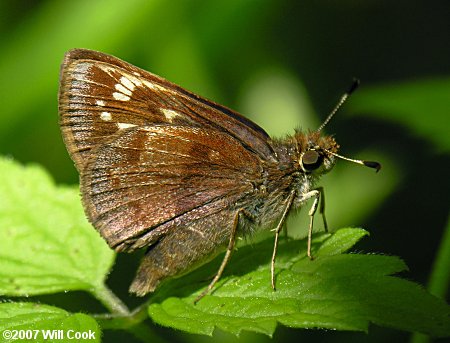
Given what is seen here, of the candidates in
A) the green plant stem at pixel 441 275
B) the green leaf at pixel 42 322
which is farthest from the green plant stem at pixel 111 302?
the green plant stem at pixel 441 275

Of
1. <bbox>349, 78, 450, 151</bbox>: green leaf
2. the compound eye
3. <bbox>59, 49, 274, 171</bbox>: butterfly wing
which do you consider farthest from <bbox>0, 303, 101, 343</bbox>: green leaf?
<bbox>349, 78, 450, 151</bbox>: green leaf

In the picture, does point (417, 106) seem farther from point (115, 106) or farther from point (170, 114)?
point (115, 106)

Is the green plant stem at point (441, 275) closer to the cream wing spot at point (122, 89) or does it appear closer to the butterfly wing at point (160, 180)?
the butterfly wing at point (160, 180)

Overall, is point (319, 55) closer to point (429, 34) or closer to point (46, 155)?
point (429, 34)

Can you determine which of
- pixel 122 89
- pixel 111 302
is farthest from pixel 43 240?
pixel 122 89

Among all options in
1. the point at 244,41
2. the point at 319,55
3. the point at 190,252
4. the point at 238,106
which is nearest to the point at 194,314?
the point at 190,252
